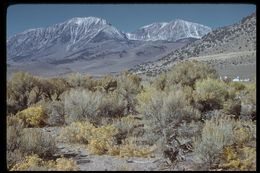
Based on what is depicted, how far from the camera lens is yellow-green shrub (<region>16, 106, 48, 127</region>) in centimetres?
909

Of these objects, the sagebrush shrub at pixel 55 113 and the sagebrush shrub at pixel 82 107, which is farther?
the sagebrush shrub at pixel 55 113

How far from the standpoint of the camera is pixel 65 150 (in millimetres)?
7043

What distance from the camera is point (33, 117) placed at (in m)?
9.23

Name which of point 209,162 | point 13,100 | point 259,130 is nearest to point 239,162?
point 209,162

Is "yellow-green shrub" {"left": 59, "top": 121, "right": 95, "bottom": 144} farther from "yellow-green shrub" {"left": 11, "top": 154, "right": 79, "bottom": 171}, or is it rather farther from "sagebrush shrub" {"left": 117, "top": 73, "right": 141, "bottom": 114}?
"sagebrush shrub" {"left": 117, "top": 73, "right": 141, "bottom": 114}

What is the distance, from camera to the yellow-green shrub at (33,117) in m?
9.09

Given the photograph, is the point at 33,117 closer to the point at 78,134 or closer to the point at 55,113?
the point at 55,113

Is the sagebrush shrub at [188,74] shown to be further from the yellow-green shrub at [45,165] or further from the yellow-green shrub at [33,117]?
the yellow-green shrub at [45,165]

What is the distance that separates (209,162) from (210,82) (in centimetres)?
476

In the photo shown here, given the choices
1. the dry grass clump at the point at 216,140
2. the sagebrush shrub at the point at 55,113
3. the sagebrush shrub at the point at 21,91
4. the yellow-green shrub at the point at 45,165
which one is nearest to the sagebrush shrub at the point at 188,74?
the sagebrush shrub at the point at 55,113

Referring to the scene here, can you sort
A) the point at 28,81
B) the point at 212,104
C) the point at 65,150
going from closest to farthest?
the point at 65,150, the point at 212,104, the point at 28,81

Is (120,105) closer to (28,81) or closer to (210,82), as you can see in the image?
(210,82)

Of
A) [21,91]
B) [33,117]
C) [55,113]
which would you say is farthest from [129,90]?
[33,117]

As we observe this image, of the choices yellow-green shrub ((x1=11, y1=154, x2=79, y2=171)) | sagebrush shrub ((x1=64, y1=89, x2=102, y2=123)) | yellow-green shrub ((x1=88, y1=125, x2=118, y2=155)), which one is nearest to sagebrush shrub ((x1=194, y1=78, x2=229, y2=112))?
sagebrush shrub ((x1=64, y1=89, x2=102, y2=123))
